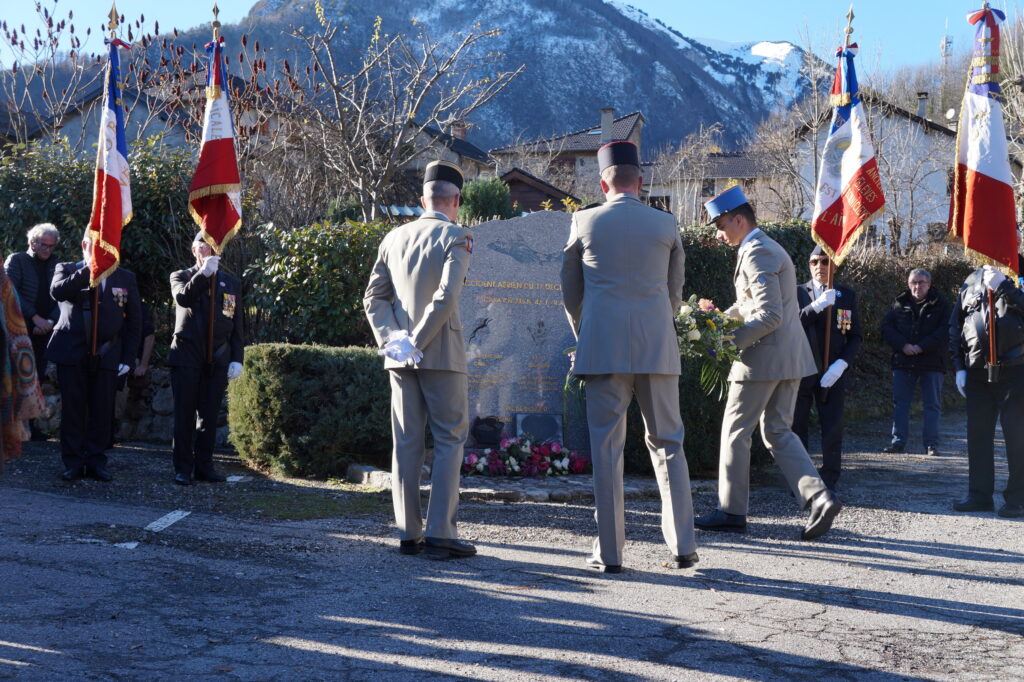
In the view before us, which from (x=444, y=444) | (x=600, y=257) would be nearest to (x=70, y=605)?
(x=444, y=444)

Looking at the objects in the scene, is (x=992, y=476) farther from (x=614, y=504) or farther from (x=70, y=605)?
(x=70, y=605)

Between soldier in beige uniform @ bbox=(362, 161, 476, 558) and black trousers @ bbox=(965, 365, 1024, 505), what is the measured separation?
4220 millimetres

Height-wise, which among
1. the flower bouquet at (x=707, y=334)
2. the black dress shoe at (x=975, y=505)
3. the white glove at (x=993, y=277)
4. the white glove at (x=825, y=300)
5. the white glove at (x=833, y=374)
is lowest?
the black dress shoe at (x=975, y=505)

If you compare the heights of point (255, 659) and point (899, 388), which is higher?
point (899, 388)

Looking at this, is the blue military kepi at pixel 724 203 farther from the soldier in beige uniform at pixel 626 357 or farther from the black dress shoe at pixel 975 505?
the black dress shoe at pixel 975 505

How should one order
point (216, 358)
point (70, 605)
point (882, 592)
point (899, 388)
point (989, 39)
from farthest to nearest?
point (899, 388)
point (216, 358)
point (989, 39)
point (882, 592)
point (70, 605)

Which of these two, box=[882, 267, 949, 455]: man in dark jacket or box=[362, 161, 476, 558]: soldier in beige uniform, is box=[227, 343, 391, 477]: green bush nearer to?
box=[362, 161, 476, 558]: soldier in beige uniform

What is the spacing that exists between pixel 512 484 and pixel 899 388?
19.1ft

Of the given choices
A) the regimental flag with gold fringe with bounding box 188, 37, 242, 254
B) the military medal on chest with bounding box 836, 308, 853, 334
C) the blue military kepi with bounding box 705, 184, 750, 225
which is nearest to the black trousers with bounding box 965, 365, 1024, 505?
the military medal on chest with bounding box 836, 308, 853, 334

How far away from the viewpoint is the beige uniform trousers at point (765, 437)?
625 cm

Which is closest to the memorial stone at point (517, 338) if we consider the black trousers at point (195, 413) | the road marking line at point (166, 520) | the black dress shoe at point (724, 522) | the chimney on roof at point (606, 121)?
the black trousers at point (195, 413)

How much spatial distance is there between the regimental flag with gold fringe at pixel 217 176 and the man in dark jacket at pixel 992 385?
19.3ft

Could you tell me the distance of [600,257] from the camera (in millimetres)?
5266

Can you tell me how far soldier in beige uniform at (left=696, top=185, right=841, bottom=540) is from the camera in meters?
6.18
